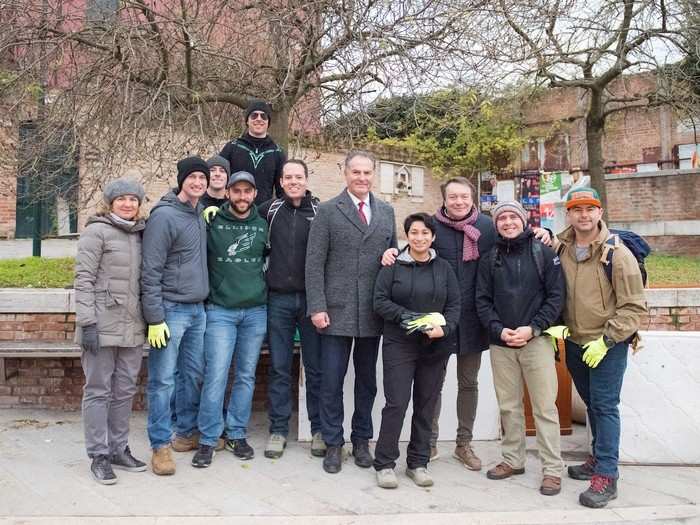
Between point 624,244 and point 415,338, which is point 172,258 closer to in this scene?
point 415,338

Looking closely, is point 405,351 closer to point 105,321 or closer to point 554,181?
point 105,321

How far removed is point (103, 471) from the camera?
402 cm

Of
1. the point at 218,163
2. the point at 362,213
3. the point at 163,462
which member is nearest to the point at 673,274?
the point at 362,213

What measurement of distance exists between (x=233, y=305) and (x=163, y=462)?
1.17 m

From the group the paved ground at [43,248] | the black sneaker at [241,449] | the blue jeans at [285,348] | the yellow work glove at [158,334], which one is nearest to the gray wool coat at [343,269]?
the blue jeans at [285,348]

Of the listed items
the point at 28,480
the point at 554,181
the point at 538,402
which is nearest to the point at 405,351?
the point at 538,402

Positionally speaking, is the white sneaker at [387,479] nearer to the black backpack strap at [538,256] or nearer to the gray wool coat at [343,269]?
the gray wool coat at [343,269]

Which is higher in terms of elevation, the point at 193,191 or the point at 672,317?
the point at 193,191

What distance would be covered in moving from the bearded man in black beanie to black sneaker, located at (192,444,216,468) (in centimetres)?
215

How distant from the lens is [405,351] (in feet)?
13.3

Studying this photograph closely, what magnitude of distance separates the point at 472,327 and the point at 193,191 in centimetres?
219

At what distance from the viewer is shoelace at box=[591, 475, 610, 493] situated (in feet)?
12.8


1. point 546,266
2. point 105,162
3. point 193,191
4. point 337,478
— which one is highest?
point 105,162

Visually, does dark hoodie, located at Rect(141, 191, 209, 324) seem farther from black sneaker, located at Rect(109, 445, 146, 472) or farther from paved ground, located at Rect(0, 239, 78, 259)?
paved ground, located at Rect(0, 239, 78, 259)
